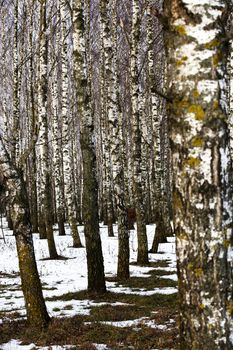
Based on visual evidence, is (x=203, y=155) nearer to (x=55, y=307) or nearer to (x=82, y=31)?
(x=55, y=307)

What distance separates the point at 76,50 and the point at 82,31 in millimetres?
390

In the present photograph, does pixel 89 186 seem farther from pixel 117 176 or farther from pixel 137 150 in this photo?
pixel 137 150

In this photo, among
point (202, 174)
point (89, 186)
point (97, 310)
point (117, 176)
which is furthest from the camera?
point (117, 176)

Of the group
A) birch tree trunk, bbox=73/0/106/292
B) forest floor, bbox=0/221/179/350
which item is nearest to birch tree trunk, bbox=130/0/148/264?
forest floor, bbox=0/221/179/350

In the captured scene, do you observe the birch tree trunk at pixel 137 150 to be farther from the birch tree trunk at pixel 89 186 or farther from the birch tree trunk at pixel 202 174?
the birch tree trunk at pixel 202 174

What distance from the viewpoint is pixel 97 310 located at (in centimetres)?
702

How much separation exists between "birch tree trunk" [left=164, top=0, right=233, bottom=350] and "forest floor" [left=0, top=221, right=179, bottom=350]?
2852 millimetres

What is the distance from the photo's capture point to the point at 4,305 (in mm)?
7789

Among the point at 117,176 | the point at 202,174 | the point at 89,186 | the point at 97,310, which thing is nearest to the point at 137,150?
the point at 117,176

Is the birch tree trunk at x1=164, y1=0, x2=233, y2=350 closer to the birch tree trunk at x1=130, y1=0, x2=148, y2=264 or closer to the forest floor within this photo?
the forest floor

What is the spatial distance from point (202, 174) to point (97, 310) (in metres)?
5.12

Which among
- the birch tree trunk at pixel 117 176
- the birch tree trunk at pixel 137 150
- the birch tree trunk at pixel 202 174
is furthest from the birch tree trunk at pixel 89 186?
the birch tree trunk at pixel 202 174

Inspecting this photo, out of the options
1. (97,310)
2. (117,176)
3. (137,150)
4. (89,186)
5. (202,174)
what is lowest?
(97,310)

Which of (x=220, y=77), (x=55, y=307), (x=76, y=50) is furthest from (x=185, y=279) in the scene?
(x=76, y=50)
